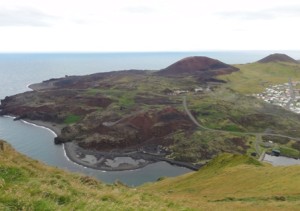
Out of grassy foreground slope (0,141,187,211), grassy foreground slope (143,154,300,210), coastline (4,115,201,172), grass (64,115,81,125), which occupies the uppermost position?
grassy foreground slope (0,141,187,211)

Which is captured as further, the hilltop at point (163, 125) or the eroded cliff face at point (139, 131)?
the eroded cliff face at point (139, 131)

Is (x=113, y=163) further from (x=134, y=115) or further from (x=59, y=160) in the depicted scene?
(x=134, y=115)

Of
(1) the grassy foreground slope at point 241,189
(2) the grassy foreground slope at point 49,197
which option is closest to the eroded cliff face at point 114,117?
(1) the grassy foreground slope at point 241,189

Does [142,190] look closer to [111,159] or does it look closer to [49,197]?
[49,197]

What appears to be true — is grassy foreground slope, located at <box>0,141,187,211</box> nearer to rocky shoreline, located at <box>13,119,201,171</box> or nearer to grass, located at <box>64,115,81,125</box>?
rocky shoreline, located at <box>13,119,201,171</box>

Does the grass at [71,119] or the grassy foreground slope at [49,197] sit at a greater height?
the grassy foreground slope at [49,197]

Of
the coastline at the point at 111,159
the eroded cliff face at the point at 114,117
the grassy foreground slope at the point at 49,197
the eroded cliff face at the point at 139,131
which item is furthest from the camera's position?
the eroded cliff face at the point at 114,117

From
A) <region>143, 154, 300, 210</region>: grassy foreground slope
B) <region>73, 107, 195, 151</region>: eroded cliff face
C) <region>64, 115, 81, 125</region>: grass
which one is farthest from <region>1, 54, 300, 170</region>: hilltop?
<region>143, 154, 300, 210</region>: grassy foreground slope

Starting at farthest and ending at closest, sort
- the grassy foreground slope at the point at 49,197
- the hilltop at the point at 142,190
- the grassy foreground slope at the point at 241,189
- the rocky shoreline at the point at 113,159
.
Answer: the rocky shoreline at the point at 113,159
the grassy foreground slope at the point at 241,189
the hilltop at the point at 142,190
the grassy foreground slope at the point at 49,197

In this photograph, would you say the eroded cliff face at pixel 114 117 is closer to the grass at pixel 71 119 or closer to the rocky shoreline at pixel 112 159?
the grass at pixel 71 119
